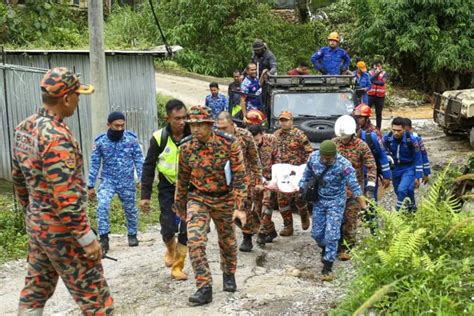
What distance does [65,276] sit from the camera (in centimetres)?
495

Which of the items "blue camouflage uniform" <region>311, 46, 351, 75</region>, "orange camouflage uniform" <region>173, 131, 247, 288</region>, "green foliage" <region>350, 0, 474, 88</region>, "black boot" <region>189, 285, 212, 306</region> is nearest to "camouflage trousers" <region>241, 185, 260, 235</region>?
"orange camouflage uniform" <region>173, 131, 247, 288</region>

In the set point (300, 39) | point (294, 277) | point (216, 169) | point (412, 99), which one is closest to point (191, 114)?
point (216, 169)

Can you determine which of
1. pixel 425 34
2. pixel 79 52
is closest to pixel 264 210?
pixel 79 52

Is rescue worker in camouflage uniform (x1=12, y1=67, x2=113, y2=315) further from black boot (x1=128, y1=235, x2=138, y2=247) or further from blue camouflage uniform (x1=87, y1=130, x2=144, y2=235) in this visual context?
black boot (x1=128, y1=235, x2=138, y2=247)

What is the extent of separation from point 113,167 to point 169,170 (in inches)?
57.4

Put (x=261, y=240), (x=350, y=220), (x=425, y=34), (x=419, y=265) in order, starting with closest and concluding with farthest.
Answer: (x=419, y=265)
(x=350, y=220)
(x=261, y=240)
(x=425, y=34)

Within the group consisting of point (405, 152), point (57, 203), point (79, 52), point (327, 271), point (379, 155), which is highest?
point (79, 52)

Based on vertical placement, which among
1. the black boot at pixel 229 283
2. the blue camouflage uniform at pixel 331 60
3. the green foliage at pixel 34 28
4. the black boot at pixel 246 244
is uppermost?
the green foliage at pixel 34 28

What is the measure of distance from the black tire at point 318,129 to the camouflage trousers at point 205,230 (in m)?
4.78

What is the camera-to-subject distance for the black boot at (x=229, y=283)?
6.98 meters

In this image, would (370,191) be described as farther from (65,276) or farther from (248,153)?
(65,276)

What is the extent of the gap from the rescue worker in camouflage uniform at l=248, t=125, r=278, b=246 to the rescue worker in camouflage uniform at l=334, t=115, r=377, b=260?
1048 mm

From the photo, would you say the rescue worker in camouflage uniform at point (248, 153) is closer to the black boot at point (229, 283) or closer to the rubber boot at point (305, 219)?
the black boot at point (229, 283)

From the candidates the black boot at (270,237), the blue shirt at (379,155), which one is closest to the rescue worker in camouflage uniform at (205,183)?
the black boot at (270,237)
